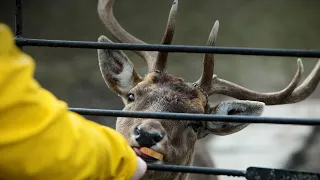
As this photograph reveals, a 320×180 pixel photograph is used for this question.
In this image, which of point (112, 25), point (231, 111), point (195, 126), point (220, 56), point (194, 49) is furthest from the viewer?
point (220, 56)

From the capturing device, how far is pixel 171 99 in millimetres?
3656

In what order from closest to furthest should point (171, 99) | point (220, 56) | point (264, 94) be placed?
1. point (171, 99)
2. point (264, 94)
3. point (220, 56)

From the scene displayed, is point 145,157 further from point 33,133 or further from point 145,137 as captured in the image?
point 33,133

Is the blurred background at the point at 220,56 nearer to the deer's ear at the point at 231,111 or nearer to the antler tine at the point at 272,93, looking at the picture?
the antler tine at the point at 272,93

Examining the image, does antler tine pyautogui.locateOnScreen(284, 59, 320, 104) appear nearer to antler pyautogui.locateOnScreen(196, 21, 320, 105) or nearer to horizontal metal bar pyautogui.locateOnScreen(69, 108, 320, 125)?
antler pyautogui.locateOnScreen(196, 21, 320, 105)

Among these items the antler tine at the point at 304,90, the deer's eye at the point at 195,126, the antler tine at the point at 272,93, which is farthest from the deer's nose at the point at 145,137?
the antler tine at the point at 304,90

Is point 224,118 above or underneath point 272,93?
above

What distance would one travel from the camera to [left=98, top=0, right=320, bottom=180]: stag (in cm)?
335

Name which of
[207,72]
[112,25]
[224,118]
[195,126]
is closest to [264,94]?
[207,72]

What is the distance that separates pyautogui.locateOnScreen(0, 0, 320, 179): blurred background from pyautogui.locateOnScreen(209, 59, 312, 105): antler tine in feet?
7.96

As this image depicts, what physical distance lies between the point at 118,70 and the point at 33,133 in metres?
2.48

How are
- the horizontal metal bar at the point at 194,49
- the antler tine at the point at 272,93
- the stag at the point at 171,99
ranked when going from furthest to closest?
the antler tine at the point at 272,93
the stag at the point at 171,99
the horizontal metal bar at the point at 194,49

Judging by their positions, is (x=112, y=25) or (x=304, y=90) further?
(x=112, y=25)

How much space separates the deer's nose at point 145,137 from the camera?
316 cm
